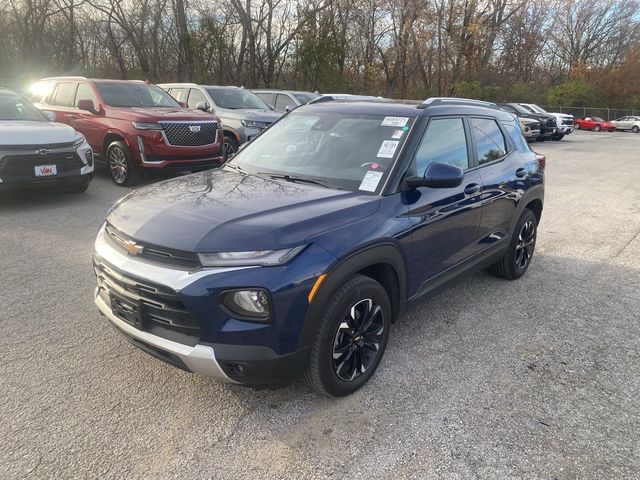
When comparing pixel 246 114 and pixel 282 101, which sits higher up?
pixel 282 101

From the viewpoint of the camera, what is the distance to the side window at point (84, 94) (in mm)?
9281

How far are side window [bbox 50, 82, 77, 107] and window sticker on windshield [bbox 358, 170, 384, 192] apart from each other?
8.54 metres

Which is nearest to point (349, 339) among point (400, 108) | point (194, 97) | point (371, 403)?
point (371, 403)

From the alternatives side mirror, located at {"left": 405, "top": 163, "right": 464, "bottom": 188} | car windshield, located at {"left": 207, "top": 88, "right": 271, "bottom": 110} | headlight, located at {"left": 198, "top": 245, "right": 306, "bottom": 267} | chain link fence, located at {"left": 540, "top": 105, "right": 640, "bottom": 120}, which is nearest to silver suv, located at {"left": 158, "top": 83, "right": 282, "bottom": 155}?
car windshield, located at {"left": 207, "top": 88, "right": 271, "bottom": 110}

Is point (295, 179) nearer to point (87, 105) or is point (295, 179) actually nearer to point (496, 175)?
point (496, 175)

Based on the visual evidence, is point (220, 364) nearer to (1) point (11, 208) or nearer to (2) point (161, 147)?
(1) point (11, 208)

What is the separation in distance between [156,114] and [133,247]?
669 cm

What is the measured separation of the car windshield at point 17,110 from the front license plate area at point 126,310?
6430 millimetres

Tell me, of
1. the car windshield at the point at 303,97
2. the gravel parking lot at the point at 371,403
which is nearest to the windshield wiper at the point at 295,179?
the gravel parking lot at the point at 371,403

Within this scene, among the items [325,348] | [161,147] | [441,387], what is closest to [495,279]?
[441,387]

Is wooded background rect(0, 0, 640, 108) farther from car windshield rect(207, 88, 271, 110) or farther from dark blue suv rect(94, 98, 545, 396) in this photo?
dark blue suv rect(94, 98, 545, 396)

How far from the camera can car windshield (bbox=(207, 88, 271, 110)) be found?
Result: 1162cm

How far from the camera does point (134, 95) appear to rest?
379 inches

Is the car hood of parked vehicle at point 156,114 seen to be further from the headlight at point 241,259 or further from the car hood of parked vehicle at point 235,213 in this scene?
the headlight at point 241,259
